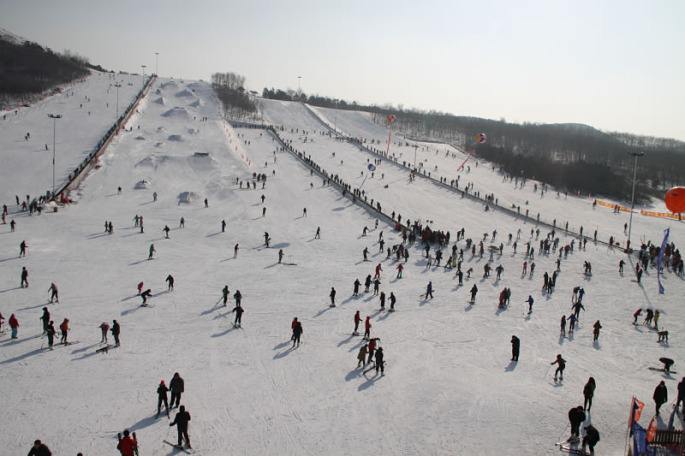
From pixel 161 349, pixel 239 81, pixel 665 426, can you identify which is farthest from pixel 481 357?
pixel 239 81

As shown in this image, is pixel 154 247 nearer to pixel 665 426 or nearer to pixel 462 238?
pixel 462 238

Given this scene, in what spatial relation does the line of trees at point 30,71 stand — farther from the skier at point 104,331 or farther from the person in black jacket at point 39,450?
the person in black jacket at point 39,450

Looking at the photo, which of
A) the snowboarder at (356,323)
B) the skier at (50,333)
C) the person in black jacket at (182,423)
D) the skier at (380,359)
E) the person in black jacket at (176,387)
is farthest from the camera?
the snowboarder at (356,323)

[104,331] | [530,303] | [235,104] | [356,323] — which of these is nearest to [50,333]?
[104,331]

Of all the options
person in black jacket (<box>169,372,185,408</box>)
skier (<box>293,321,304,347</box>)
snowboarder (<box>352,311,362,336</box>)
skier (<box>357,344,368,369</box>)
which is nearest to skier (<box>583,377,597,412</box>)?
skier (<box>357,344,368,369</box>)

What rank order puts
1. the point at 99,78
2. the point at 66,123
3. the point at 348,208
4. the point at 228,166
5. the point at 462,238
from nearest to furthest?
1. the point at 462,238
2. the point at 348,208
3. the point at 228,166
4. the point at 66,123
5. the point at 99,78

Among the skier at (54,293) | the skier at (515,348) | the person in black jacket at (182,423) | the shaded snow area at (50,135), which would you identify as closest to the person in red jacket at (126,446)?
the person in black jacket at (182,423)
